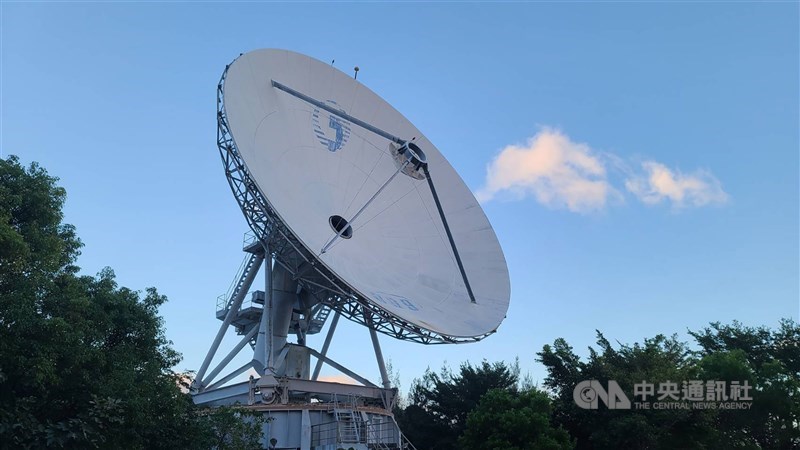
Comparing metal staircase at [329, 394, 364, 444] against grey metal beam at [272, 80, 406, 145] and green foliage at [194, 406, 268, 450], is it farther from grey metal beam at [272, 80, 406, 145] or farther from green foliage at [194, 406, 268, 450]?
grey metal beam at [272, 80, 406, 145]

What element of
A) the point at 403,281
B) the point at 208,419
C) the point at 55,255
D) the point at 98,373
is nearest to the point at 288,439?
the point at 208,419

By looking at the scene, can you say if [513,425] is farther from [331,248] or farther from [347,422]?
[331,248]

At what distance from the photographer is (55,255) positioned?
18.2 meters

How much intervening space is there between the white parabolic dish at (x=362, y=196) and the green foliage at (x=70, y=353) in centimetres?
624

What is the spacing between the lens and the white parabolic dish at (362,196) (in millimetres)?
24266

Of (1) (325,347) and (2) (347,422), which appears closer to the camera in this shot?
(2) (347,422)

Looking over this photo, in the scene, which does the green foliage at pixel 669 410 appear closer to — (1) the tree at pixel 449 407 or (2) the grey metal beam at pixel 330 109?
(1) the tree at pixel 449 407

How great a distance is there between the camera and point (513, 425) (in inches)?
1136

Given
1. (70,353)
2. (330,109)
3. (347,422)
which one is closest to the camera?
(70,353)

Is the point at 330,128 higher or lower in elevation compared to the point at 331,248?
higher

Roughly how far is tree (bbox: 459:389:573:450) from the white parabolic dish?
5.55 m

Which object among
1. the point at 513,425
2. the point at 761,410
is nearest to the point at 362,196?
the point at 513,425

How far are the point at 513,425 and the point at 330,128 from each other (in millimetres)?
16140

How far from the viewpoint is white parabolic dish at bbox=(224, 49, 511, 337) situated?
24.3 meters
